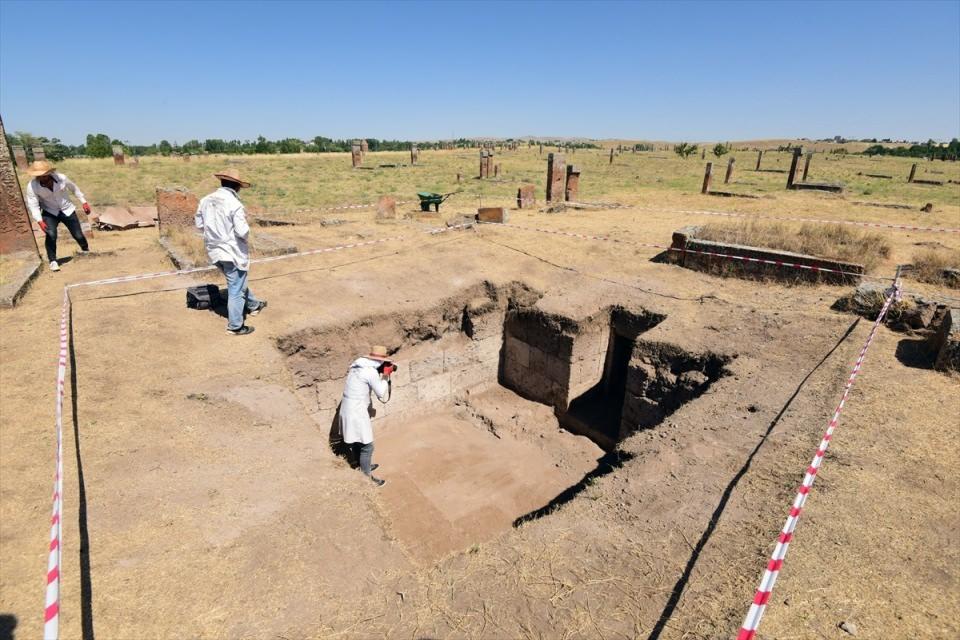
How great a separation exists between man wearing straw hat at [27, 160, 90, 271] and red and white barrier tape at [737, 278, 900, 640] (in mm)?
9544

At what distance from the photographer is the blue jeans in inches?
245

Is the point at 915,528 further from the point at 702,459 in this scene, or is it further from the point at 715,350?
Result: the point at 715,350

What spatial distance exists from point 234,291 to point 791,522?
6313 mm

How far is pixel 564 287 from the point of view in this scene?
945 cm

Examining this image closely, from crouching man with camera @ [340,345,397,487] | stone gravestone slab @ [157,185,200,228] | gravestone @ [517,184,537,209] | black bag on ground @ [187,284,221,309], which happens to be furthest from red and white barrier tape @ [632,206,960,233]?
stone gravestone slab @ [157,185,200,228]

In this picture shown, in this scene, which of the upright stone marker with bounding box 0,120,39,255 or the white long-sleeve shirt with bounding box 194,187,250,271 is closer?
the white long-sleeve shirt with bounding box 194,187,250,271

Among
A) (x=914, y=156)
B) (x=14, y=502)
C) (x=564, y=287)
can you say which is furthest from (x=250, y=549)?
(x=914, y=156)

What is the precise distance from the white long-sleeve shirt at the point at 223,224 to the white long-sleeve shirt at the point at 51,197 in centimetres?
329

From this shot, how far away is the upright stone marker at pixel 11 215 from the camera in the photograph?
8.12 m

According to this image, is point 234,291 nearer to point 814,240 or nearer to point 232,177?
point 232,177

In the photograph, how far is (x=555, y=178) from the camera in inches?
714

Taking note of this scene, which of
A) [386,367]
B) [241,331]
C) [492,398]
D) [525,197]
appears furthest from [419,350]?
[525,197]

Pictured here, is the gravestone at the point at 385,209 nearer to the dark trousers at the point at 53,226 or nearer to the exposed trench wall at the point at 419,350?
the exposed trench wall at the point at 419,350

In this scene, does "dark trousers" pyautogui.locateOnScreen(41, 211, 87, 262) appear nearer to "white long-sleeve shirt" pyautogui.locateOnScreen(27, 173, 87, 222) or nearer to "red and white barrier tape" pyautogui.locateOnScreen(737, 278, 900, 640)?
"white long-sleeve shirt" pyautogui.locateOnScreen(27, 173, 87, 222)
